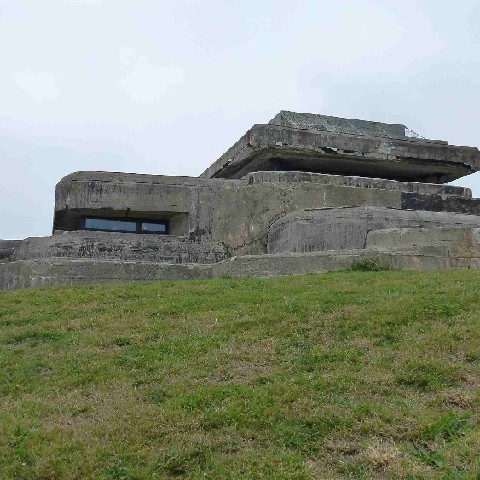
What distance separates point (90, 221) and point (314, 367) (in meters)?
8.49

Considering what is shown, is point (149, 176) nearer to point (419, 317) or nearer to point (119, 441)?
point (419, 317)

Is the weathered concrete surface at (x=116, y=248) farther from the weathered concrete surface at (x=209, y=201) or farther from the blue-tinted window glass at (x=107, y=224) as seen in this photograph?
the blue-tinted window glass at (x=107, y=224)

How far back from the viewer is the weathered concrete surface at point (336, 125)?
1474 cm

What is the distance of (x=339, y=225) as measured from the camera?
11.2 meters

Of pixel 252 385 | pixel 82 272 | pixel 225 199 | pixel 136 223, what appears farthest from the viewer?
pixel 136 223

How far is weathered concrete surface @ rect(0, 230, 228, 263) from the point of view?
1185 centimetres

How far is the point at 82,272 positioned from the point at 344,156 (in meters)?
6.22

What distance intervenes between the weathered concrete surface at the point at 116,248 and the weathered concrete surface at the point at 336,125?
3564mm

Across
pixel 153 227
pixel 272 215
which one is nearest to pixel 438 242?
pixel 272 215

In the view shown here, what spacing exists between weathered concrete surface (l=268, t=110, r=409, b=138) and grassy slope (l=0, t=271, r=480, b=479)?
22.7 feet

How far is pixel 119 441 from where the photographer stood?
4594 mm

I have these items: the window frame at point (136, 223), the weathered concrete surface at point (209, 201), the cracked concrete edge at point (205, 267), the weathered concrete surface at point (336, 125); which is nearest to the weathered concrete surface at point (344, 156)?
the weathered concrete surface at point (336, 125)

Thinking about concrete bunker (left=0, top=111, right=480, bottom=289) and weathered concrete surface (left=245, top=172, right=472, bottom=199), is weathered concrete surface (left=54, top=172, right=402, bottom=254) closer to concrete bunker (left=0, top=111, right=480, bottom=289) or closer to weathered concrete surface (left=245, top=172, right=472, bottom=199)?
concrete bunker (left=0, top=111, right=480, bottom=289)

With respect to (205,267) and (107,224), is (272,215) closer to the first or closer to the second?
(205,267)
